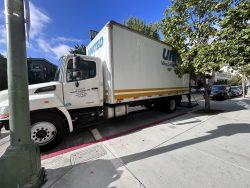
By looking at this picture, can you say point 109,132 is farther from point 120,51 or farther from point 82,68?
point 120,51

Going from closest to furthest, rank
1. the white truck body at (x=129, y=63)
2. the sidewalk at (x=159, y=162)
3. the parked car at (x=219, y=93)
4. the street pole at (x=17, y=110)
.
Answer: the street pole at (x=17, y=110) < the sidewalk at (x=159, y=162) < the white truck body at (x=129, y=63) < the parked car at (x=219, y=93)

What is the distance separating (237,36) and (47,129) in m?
6.68

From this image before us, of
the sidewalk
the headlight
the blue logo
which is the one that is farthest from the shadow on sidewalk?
the blue logo

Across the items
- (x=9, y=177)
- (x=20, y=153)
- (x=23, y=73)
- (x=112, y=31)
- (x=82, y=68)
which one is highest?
(x=112, y=31)

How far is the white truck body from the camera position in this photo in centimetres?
605

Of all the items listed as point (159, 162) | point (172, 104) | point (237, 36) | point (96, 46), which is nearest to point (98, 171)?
point (159, 162)

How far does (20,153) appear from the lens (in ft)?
8.97

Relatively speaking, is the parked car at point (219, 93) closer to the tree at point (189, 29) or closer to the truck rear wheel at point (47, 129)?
the tree at point (189, 29)

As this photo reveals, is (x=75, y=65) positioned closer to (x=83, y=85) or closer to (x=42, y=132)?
(x=83, y=85)

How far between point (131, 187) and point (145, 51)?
18.4ft

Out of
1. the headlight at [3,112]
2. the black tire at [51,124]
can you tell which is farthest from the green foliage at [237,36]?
the headlight at [3,112]

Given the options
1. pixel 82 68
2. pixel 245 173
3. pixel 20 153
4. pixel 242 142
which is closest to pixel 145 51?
pixel 82 68

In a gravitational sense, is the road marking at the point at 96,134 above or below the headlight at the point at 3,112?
below

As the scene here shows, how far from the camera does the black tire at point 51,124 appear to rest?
15.7ft
